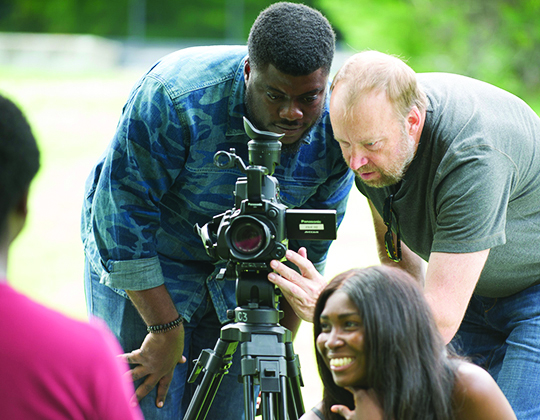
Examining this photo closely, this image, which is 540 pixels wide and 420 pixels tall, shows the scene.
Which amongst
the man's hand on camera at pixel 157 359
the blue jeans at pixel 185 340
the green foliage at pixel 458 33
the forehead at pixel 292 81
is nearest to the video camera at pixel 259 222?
the forehead at pixel 292 81

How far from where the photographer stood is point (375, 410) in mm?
1792

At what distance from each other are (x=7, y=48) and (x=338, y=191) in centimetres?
2365

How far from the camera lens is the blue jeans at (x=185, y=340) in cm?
284

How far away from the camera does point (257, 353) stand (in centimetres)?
215

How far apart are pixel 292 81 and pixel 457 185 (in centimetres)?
63

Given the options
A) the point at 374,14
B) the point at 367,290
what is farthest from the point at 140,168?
the point at 374,14

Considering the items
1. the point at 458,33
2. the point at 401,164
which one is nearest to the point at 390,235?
the point at 401,164

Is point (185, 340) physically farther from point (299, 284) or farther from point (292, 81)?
point (292, 81)

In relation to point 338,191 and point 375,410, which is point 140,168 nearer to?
point 338,191

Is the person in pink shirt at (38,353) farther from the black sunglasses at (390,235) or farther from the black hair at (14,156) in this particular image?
the black sunglasses at (390,235)

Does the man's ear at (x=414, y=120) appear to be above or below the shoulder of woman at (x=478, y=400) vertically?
above

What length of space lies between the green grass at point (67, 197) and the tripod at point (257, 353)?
1.98 feet

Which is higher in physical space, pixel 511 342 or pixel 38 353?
pixel 38 353

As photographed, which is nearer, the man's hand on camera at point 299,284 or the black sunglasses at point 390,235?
the man's hand on camera at point 299,284
